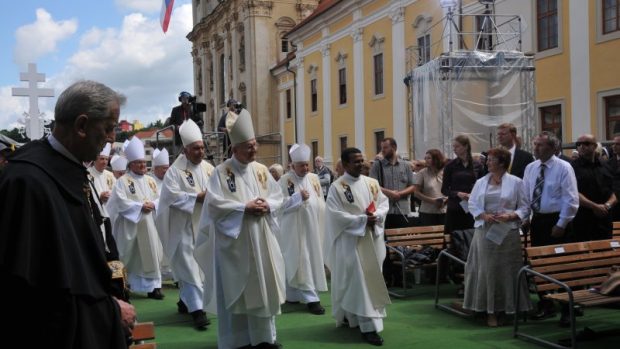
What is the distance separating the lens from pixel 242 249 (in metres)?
5.70

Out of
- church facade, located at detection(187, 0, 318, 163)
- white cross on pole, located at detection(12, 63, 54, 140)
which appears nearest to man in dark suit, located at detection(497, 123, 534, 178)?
white cross on pole, located at detection(12, 63, 54, 140)

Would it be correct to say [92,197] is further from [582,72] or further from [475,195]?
[582,72]

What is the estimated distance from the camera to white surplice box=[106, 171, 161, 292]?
29.1 feet

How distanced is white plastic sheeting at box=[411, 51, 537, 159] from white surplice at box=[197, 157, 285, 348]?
854 centimetres

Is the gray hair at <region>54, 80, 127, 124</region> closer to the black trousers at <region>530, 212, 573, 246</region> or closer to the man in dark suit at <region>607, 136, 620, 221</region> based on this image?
the black trousers at <region>530, 212, 573, 246</region>

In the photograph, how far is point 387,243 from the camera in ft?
26.8

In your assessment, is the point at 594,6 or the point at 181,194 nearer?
the point at 181,194

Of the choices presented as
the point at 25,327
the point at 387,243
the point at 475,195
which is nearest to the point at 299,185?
the point at 387,243

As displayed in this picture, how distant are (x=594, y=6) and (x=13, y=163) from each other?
1608 centimetres

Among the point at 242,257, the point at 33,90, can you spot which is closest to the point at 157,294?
the point at 242,257

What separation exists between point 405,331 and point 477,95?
846 centimetres

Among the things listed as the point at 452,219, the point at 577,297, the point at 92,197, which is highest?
the point at 92,197

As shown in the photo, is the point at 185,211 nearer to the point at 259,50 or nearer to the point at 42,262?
the point at 42,262

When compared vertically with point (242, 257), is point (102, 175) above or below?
above
